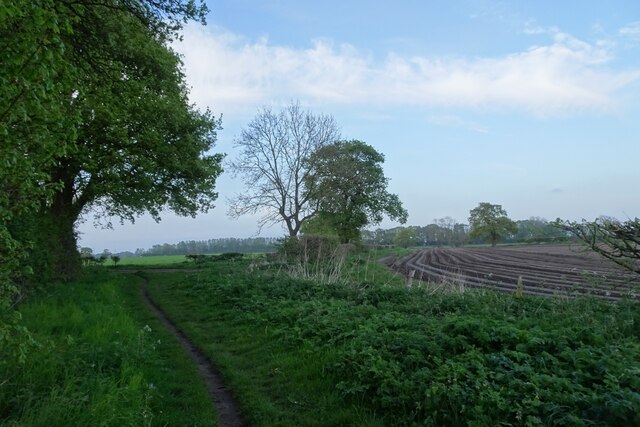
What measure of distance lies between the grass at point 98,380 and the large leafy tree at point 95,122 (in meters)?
2.05

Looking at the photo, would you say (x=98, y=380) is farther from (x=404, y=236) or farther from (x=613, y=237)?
(x=404, y=236)

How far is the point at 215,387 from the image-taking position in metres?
7.03

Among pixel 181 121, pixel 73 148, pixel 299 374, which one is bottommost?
pixel 299 374

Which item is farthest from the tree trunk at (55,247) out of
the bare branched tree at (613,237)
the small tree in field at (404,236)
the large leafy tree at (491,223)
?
the large leafy tree at (491,223)

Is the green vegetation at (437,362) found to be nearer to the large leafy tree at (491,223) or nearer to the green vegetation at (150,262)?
the green vegetation at (150,262)

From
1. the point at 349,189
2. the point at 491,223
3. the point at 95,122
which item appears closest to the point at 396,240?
the point at 491,223

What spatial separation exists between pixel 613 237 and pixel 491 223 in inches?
3614

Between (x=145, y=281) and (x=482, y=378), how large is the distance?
20.7m

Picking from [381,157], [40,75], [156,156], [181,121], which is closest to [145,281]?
[156,156]

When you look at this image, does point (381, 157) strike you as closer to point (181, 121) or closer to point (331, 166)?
point (331, 166)

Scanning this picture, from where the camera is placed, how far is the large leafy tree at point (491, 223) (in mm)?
92938

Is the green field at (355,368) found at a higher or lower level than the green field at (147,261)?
lower

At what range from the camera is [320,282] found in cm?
1523

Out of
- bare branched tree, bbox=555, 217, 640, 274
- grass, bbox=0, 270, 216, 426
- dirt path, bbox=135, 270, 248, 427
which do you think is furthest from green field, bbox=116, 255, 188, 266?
bare branched tree, bbox=555, 217, 640, 274
